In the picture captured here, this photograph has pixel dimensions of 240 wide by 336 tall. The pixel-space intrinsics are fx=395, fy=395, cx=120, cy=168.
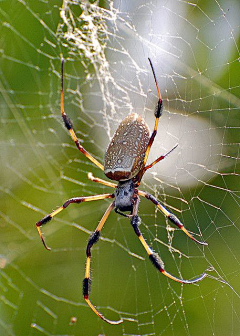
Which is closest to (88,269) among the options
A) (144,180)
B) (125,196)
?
(125,196)

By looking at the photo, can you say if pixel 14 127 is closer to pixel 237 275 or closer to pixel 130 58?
pixel 130 58

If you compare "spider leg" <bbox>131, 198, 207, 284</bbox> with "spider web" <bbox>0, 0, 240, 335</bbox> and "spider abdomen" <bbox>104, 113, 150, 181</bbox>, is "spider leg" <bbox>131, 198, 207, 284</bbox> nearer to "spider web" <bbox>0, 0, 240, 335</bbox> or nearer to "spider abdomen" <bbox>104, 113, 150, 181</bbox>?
"spider web" <bbox>0, 0, 240, 335</bbox>

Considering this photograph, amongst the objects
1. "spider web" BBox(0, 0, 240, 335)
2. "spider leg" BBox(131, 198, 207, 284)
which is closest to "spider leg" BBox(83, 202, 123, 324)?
"spider web" BBox(0, 0, 240, 335)

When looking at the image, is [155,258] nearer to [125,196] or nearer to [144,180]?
[125,196]

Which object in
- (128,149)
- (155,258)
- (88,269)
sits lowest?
(88,269)

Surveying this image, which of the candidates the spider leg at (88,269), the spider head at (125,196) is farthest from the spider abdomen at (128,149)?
the spider leg at (88,269)

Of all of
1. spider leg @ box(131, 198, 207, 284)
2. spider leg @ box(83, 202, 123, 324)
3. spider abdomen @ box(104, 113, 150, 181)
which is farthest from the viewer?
spider leg @ box(83, 202, 123, 324)
